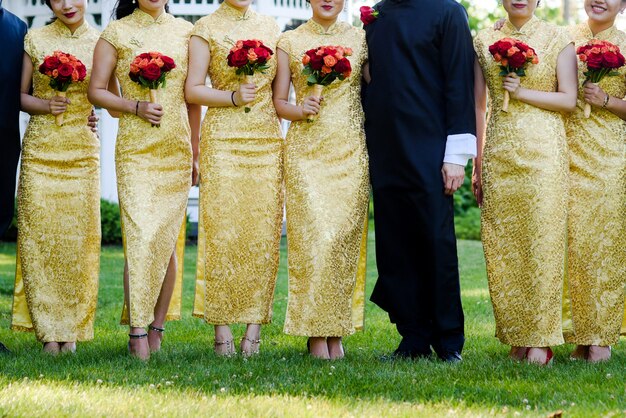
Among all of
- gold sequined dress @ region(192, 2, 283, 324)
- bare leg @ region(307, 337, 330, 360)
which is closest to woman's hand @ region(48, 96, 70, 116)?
gold sequined dress @ region(192, 2, 283, 324)

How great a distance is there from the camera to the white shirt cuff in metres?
6.58

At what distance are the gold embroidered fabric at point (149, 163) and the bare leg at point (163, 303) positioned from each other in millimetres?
290

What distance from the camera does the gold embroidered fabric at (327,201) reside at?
266 inches

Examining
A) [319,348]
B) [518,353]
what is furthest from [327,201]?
[518,353]

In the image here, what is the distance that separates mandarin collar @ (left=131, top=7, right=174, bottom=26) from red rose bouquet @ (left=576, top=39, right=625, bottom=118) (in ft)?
9.15

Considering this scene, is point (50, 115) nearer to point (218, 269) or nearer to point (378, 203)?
point (218, 269)

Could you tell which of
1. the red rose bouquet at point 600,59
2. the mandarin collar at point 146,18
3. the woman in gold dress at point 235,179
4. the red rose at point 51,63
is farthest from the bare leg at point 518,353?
the red rose at point 51,63

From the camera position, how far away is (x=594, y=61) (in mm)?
6469

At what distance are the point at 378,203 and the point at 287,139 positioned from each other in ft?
2.48

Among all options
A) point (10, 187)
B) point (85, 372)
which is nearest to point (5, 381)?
point (85, 372)

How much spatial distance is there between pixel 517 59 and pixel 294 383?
239cm

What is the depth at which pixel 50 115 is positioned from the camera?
7.05 m

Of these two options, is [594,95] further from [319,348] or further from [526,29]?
[319,348]

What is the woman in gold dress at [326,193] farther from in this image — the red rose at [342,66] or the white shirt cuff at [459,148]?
the white shirt cuff at [459,148]
